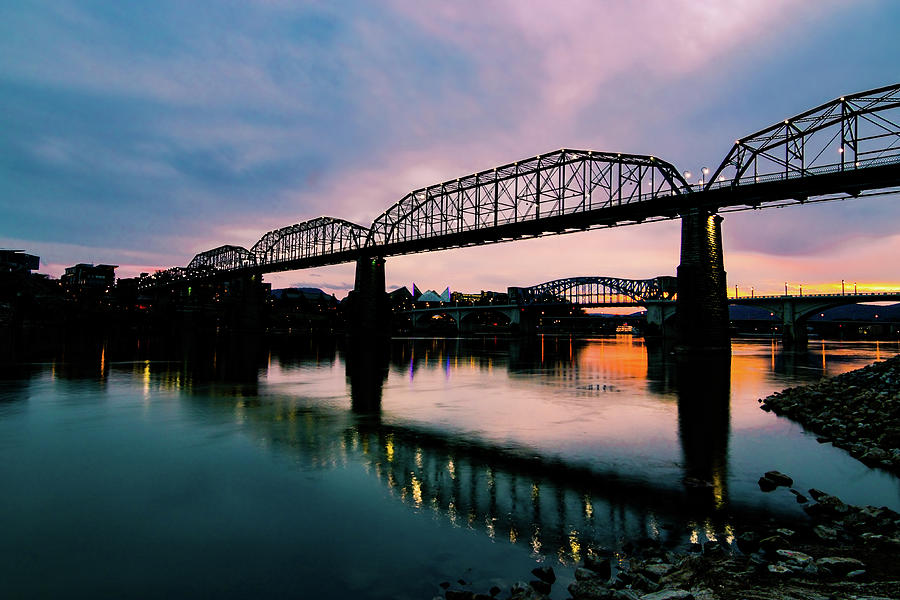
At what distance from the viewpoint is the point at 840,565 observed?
25.6ft

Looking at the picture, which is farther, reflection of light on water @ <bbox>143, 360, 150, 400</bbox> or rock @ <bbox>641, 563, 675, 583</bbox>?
reflection of light on water @ <bbox>143, 360, 150, 400</bbox>

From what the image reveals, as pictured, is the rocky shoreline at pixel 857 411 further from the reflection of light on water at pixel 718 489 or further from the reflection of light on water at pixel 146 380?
the reflection of light on water at pixel 146 380

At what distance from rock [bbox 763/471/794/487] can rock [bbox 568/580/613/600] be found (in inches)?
A: 343

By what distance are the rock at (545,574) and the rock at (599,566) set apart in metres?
0.66

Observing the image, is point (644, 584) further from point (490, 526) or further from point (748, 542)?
point (490, 526)

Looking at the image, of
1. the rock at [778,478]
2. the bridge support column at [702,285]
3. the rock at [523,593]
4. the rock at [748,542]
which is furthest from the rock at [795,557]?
the bridge support column at [702,285]

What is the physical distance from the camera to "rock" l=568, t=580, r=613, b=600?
23.7 feet

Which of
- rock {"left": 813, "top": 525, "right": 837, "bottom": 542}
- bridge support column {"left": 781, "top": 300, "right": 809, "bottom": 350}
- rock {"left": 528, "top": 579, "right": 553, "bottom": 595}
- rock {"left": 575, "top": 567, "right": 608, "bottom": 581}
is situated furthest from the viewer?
bridge support column {"left": 781, "top": 300, "right": 809, "bottom": 350}

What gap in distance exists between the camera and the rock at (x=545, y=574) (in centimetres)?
798

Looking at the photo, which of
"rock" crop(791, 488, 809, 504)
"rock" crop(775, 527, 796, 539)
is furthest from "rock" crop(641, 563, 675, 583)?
"rock" crop(791, 488, 809, 504)

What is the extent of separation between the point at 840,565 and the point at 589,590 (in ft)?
13.5

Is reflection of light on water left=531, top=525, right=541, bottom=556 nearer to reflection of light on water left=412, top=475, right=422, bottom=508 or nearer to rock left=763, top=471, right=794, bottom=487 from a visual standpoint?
reflection of light on water left=412, top=475, right=422, bottom=508

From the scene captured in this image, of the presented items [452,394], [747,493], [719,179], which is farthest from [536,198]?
[747,493]

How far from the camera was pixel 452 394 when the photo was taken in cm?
3266
